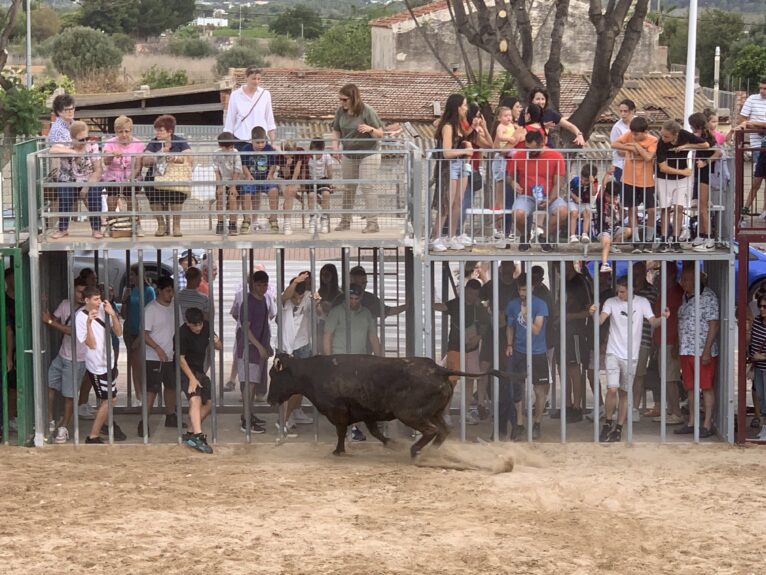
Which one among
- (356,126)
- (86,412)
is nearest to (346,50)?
(86,412)

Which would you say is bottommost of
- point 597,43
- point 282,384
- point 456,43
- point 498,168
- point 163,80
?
point 282,384

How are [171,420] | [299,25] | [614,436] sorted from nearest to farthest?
[614,436] → [171,420] → [299,25]

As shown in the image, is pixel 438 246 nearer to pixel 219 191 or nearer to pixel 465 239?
pixel 465 239

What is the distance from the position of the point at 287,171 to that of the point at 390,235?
4.60 feet

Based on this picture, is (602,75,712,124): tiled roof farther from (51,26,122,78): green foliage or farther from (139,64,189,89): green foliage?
(51,26,122,78): green foliage

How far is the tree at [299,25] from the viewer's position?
111m

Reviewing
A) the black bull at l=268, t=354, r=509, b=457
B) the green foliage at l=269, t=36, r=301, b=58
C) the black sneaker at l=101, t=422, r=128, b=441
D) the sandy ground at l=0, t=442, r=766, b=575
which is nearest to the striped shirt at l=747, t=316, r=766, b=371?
the sandy ground at l=0, t=442, r=766, b=575

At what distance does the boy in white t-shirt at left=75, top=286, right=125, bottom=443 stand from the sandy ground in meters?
0.53

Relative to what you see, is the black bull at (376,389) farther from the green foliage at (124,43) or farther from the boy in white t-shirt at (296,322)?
the green foliage at (124,43)

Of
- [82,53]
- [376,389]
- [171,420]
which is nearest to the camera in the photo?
[376,389]

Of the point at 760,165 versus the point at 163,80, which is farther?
the point at 163,80

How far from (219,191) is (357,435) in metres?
3.29

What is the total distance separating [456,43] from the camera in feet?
171

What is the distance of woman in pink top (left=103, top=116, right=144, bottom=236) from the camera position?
15.8 metres
